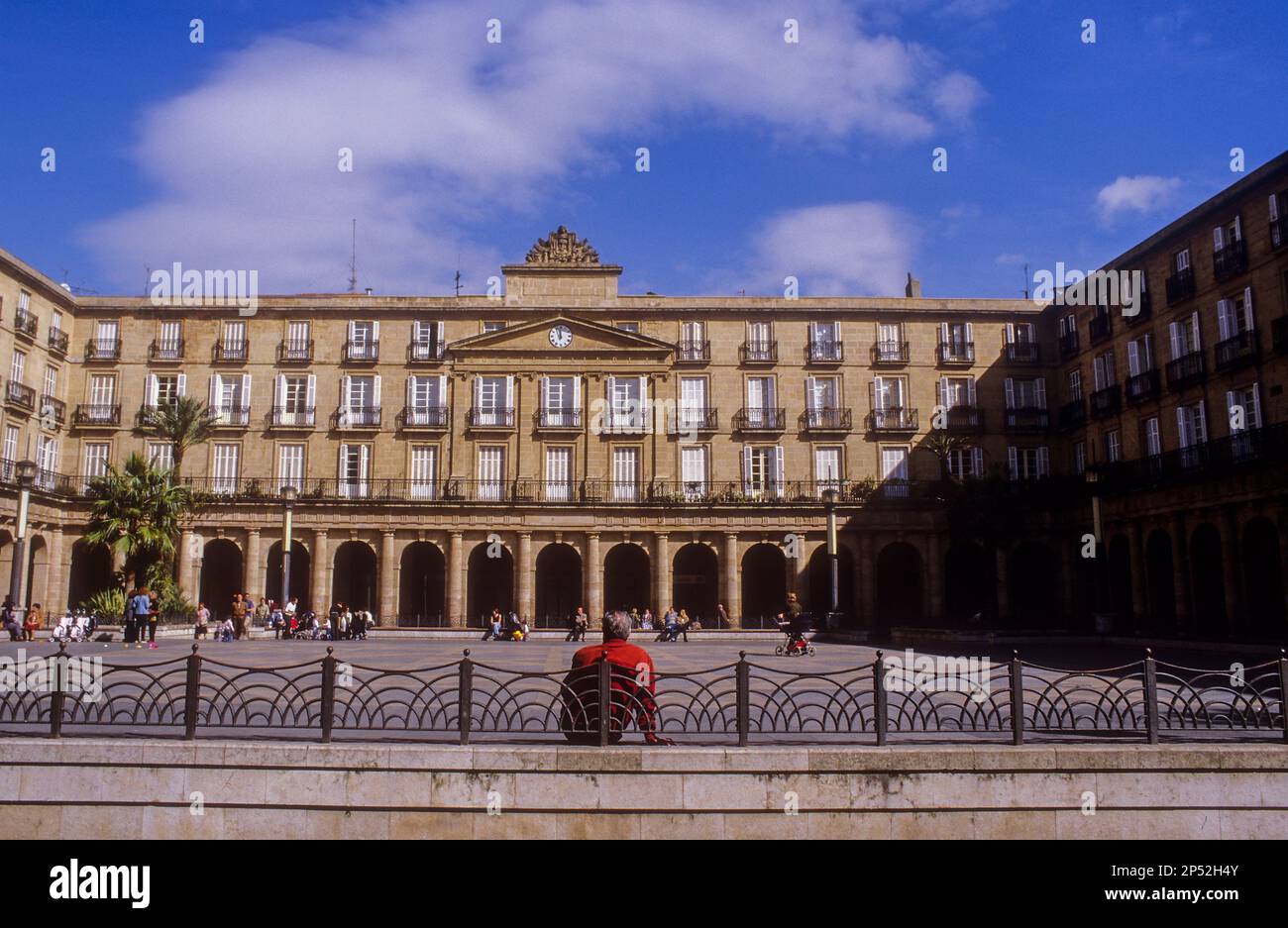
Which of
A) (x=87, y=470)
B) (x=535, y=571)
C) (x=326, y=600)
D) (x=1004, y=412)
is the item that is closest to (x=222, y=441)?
(x=87, y=470)

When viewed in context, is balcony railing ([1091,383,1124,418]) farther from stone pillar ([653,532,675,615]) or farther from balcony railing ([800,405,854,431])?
stone pillar ([653,532,675,615])

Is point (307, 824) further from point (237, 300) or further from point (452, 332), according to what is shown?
point (237, 300)

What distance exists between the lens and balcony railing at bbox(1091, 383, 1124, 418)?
4138 centimetres

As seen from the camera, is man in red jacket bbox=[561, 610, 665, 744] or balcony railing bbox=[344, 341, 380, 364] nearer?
man in red jacket bbox=[561, 610, 665, 744]

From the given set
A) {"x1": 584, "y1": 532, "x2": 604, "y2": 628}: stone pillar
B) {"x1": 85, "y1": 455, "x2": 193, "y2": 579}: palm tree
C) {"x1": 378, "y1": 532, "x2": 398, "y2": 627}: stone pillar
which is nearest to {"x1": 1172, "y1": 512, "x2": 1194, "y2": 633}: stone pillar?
{"x1": 584, "y1": 532, "x2": 604, "y2": 628}: stone pillar

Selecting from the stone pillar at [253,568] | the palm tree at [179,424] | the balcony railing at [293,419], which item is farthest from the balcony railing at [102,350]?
the stone pillar at [253,568]

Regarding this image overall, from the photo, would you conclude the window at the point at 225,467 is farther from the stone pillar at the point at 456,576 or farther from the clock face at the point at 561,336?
the clock face at the point at 561,336

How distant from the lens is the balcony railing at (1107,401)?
1629 inches

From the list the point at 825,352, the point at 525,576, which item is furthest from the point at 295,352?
the point at 825,352

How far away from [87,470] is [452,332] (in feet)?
61.9

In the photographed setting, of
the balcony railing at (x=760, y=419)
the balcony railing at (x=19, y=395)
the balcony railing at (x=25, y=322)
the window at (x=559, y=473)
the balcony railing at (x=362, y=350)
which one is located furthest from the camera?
the balcony railing at (x=362, y=350)

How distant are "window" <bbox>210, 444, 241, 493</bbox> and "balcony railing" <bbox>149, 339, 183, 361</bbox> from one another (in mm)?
5160

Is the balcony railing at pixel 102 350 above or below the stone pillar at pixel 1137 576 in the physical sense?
above

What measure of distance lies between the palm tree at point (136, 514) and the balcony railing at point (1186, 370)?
38647 millimetres
